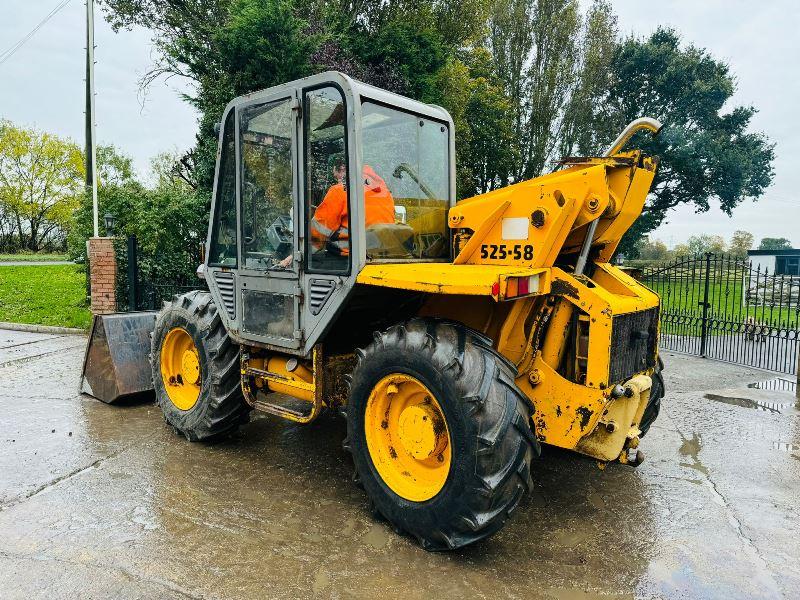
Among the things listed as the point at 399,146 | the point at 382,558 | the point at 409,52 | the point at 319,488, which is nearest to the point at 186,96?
the point at 409,52

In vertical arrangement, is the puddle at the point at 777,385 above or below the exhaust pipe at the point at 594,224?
below

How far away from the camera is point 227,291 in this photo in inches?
175

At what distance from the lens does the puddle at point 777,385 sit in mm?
7168

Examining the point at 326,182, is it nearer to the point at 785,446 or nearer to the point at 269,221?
the point at 269,221

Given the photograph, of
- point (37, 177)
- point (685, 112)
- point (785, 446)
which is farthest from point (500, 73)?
point (37, 177)

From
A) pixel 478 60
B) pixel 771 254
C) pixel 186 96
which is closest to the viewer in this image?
pixel 186 96

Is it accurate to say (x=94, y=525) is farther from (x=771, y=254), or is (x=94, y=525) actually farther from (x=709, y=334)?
(x=771, y=254)

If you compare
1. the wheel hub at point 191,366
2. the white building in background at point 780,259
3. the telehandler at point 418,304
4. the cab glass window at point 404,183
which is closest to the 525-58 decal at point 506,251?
the telehandler at point 418,304

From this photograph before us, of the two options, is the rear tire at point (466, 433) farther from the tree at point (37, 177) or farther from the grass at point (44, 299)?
the tree at point (37, 177)

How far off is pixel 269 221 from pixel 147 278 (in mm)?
7946

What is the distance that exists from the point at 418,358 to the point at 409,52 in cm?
1248

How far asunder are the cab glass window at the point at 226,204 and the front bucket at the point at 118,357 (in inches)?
75.7

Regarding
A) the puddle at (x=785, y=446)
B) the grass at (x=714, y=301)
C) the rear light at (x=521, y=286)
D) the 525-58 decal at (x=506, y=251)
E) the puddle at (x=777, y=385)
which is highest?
the 525-58 decal at (x=506, y=251)

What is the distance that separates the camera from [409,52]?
1384 cm
